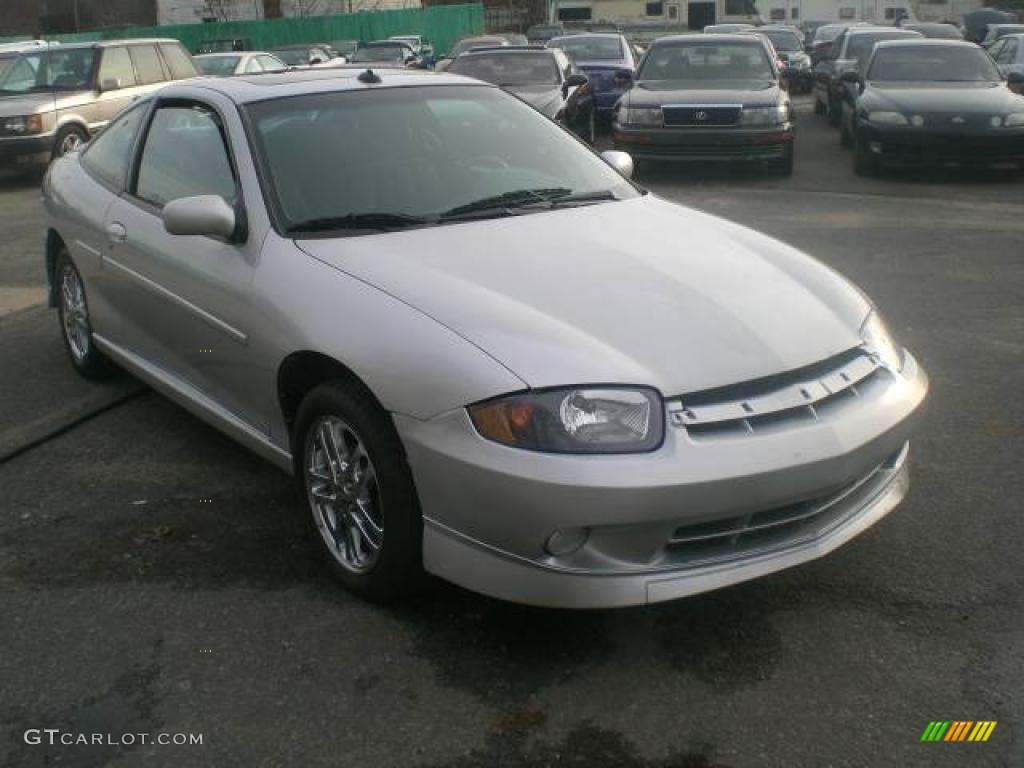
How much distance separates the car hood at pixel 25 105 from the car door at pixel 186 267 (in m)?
9.88

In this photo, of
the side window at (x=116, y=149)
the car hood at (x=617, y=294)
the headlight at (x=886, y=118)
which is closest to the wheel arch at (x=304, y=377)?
the car hood at (x=617, y=294)

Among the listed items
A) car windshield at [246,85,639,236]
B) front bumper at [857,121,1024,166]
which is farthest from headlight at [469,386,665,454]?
front bumper at [857,121,1024,166]

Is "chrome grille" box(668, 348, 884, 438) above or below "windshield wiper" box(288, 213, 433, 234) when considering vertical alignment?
below

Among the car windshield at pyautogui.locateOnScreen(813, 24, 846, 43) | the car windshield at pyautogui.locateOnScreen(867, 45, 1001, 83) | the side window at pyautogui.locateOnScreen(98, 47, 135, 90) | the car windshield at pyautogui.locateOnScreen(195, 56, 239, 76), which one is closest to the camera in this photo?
the car windshield at pyautogui.locateOnScreen(867, 45, 1001, 83)

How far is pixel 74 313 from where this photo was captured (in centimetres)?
628

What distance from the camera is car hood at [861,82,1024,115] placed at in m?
12.6

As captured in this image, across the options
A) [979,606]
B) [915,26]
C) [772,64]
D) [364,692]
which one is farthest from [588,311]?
[915,26]

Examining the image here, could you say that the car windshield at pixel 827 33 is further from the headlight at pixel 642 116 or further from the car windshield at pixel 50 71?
the car windshield at pixel 50 71

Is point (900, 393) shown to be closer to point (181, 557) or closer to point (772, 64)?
point (181, 557)

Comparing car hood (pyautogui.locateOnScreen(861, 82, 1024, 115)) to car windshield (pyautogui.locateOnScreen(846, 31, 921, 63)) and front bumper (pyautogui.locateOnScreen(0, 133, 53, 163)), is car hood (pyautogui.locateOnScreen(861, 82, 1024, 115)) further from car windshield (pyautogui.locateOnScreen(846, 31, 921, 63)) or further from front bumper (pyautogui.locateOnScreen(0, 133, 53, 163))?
front bumper (pyautogui.locateOnScreen(0, 133, 53, 163))

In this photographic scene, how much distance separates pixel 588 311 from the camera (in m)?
3.65

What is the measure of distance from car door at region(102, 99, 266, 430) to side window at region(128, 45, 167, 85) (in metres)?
11.3

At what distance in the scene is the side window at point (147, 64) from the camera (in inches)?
626

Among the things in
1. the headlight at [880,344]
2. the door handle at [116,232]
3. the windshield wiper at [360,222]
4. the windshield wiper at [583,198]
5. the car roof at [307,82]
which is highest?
the car roof at [307,82]
